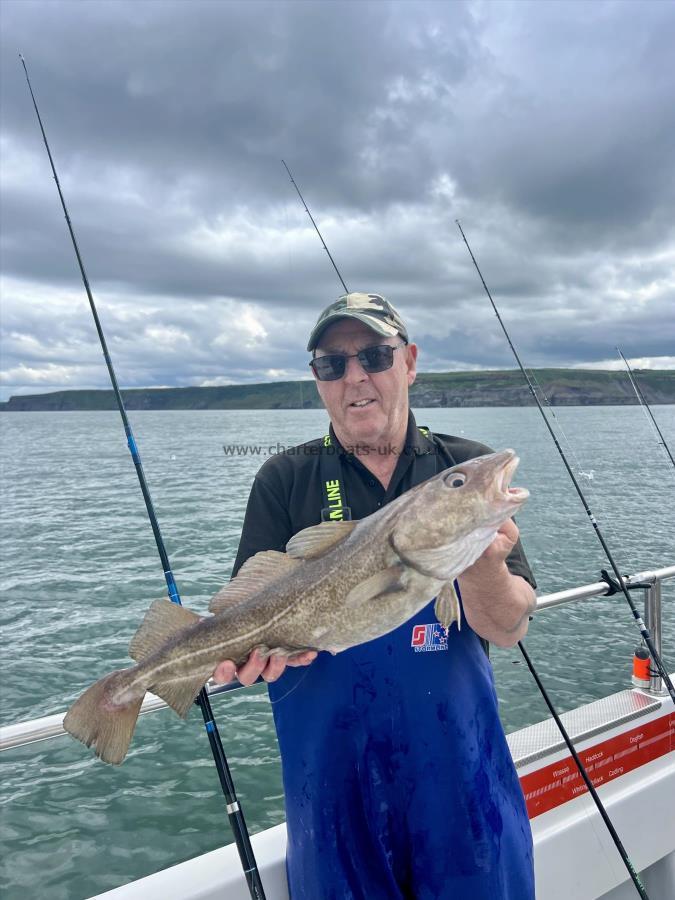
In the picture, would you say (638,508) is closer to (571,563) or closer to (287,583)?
(571,563)

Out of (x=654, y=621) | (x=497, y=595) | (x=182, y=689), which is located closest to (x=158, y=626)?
(x=182, y=689)

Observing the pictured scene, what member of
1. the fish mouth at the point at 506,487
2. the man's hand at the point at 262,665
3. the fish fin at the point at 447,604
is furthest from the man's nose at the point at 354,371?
the man's hand at the point at 262,665

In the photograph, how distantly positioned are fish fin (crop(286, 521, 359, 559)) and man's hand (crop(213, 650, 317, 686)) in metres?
0.45

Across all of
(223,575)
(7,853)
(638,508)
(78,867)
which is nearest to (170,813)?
(78,867)

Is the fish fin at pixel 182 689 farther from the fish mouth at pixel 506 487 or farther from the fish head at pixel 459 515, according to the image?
the fish mouth at pixel 506 487

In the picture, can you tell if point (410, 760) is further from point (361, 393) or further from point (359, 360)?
point (359, 360)

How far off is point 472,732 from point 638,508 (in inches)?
1088

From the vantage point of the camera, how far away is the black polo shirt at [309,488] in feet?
10.5

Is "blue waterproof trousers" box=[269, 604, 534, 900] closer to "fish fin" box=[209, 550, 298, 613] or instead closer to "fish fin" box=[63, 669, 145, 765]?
"fish fin" box=[209, 550, 298, 613]

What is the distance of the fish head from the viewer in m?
2.42

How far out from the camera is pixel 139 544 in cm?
2200

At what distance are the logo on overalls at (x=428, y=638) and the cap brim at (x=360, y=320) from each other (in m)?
1.61

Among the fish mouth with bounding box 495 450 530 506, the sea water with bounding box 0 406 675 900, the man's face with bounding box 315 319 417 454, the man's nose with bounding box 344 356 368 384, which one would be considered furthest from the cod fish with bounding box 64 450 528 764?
the sea water with bounding box 0 406 675 900

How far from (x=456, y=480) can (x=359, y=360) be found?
3.63 ft
